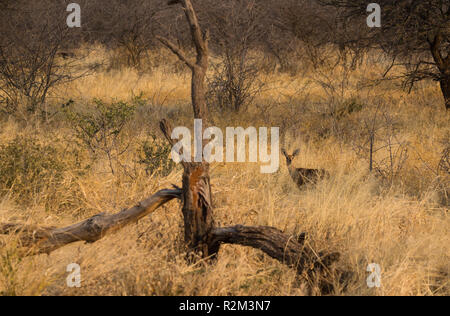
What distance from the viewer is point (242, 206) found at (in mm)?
3506

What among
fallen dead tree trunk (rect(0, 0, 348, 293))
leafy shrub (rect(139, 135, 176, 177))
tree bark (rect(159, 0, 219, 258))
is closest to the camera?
fallen dead tree trunk (rect(0, 0, 348, 293))

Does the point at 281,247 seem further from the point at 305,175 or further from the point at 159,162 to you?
the point at 159,162

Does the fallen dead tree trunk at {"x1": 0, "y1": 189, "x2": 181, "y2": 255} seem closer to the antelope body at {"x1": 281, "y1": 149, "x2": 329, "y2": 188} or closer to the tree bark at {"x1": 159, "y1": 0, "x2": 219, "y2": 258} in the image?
the tree bark at {"x1": 159, "y1": 0, "x2": 219, "y2": 258}

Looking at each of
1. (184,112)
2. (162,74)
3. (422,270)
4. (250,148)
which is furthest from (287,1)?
(422,270)

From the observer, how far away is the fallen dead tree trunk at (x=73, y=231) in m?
2.63

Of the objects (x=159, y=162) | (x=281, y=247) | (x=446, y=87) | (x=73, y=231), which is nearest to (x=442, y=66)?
(x=446, y=87)

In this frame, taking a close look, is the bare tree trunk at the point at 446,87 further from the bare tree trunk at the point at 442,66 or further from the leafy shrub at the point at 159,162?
the leafy shrub at the point at 159,162

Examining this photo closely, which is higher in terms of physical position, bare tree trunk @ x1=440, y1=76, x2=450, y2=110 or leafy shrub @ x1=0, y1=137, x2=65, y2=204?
bare tree trunk @ x1=440, y1=76, x2=450, y2=110

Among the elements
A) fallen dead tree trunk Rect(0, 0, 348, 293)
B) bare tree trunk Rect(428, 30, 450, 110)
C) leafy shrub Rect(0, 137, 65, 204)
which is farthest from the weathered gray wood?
bare tree trunk Rect(428, 30, 450, 110)

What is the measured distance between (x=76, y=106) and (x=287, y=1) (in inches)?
266

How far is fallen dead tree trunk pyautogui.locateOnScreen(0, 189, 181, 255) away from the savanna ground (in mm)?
85

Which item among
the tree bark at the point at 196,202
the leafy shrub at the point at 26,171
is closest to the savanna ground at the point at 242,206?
the leafy shrub at the point at 26,171

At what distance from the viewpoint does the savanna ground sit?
2.46m

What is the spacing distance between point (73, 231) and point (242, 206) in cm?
128
